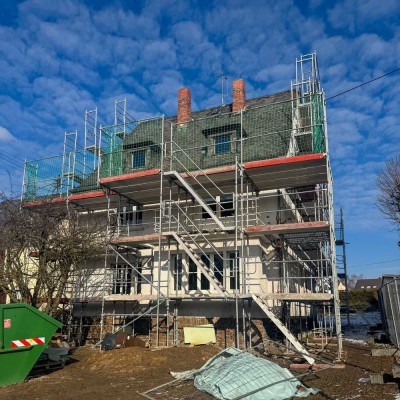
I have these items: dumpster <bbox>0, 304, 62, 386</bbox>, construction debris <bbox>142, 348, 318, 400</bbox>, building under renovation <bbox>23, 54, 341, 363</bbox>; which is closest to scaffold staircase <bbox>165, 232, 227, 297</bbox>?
building under renovation <bbox>23, 54, 341, 363</bbox>

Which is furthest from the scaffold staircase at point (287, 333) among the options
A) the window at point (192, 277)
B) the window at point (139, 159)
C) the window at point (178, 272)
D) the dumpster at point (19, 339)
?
the window at point (139, 159)

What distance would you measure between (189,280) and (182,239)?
2456 millimetres

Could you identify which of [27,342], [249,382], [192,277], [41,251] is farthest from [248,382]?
[41,251]

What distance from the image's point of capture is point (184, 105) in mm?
23516

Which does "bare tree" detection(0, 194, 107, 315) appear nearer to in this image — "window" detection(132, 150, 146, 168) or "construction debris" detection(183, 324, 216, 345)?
"window" detection(132, 150, 146, 168)

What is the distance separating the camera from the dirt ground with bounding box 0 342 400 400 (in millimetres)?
9312

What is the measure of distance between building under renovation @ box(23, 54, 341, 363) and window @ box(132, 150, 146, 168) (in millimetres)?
54

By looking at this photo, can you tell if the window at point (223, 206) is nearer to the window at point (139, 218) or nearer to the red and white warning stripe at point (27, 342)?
the window at point (139, 218)

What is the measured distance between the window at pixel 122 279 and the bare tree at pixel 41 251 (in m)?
1.73

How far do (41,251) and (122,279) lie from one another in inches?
155

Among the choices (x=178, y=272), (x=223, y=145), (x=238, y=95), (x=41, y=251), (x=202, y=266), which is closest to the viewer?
(x=202, y=266)

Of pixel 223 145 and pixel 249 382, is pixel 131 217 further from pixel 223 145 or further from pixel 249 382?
pixel 249 382

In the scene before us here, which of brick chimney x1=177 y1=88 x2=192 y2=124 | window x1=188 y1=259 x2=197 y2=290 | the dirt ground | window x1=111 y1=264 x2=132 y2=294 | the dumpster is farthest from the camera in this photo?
brick chimney x1=177 y1=88 x2=192 y2=124

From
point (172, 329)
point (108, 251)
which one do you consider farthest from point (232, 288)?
point (108, 251)
